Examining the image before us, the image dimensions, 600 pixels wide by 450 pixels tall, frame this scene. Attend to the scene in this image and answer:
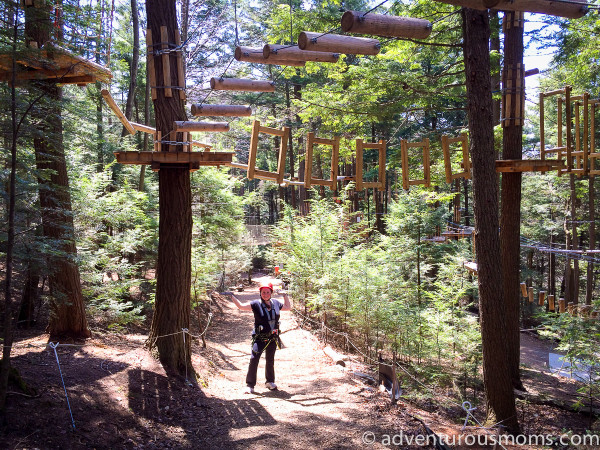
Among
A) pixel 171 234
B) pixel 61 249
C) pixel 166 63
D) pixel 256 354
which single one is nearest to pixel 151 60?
pixel 166 63

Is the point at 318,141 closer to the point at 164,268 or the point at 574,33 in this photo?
the point at 164,268

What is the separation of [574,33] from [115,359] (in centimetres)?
1298

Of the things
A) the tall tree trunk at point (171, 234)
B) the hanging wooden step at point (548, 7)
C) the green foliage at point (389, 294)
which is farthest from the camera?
the green foliage at point (389, 294)

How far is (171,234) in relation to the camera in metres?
6.34

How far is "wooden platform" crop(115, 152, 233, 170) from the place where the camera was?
5.83m

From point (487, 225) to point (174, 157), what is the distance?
445 centimetres

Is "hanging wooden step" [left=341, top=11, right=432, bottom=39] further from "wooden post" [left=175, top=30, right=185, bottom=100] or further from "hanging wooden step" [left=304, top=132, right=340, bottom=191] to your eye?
"wooden post" [left=175, top=30, right=185, bottom=100]

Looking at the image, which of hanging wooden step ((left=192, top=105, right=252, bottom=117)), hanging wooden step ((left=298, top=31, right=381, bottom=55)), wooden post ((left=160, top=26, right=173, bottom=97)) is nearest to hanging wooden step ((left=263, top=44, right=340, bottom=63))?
hanging wooden step ((left=298, top=31, right=381, bottom=55))

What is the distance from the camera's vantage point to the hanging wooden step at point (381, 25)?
3.32 metres

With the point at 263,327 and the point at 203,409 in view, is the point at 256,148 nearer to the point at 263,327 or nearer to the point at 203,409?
the point at 263,327

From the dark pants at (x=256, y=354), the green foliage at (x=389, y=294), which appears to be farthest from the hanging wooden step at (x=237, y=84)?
the green foliage at (x=389, y=294)

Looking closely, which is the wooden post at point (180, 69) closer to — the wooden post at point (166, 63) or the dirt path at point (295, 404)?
the wooden post at point (166, 63)

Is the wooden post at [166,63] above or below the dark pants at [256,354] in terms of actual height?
above

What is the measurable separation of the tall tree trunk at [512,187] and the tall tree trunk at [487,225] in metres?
1.62
